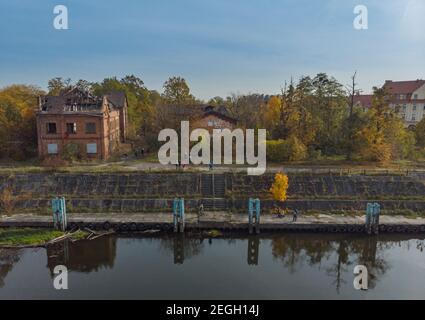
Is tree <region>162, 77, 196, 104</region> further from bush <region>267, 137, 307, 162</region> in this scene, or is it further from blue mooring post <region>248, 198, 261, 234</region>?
blue mooring post <region>248, 198, 261, 234</region>

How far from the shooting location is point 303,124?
36.0 m

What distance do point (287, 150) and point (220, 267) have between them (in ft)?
56.0

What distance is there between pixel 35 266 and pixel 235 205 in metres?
13.5

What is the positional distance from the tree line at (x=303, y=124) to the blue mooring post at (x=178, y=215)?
13.7 metres

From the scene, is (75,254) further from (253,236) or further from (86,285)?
(253,236)

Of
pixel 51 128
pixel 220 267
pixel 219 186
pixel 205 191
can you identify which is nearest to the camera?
pixel 220 267

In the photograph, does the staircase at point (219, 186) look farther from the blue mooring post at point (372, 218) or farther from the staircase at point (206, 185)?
the blue mooring post at point (372, 218)

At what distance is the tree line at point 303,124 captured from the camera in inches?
1300

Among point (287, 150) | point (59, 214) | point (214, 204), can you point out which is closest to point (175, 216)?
point (214, 204)

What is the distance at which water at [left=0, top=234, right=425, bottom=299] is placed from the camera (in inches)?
639

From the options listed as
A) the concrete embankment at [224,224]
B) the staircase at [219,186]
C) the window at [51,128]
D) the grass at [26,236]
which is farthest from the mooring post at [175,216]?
the window at [51,128]

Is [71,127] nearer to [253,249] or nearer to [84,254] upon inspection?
[84,254]

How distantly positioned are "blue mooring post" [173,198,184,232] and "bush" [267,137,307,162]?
13535mm

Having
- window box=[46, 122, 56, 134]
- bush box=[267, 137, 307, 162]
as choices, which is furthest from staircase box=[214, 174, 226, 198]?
window box=[46, 122, 56, 134]
